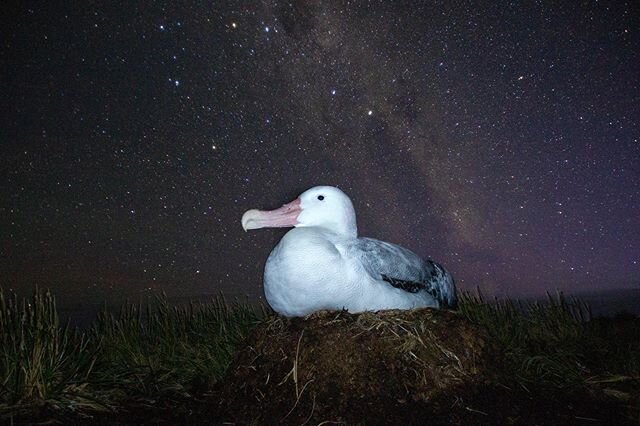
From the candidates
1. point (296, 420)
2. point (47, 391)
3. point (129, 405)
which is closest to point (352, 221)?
point (296, 420)

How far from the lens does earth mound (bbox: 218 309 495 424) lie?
10.9 feet

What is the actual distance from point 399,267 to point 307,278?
1.02 metres

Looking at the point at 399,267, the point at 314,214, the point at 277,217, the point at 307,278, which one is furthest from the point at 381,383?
the point at 277,217

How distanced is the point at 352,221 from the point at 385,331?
5.24ft

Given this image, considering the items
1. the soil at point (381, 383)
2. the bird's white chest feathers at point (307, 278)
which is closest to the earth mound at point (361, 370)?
the soil at point (381, 383)

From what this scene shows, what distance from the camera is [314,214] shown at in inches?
192

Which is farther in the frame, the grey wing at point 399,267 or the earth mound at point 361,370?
the grey wing at point 399,267

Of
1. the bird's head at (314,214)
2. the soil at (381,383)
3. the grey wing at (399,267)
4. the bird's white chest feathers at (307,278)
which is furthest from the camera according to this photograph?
the bird's head at (314,214)

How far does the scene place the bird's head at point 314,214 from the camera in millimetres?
4871

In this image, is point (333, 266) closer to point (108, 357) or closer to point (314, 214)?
point (314, 214)

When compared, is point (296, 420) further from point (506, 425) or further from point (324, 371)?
point (506, 425)

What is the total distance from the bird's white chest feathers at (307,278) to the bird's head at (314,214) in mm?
586

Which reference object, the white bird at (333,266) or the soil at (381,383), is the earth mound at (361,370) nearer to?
Result: the soil at (381,383)

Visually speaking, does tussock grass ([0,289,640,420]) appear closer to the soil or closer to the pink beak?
the soil
